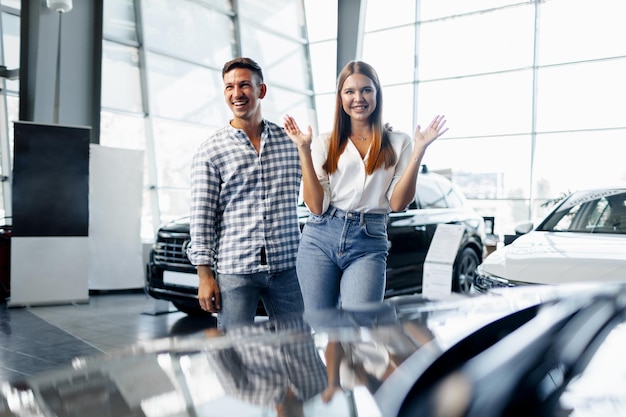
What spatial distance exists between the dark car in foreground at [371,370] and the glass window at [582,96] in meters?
9.72

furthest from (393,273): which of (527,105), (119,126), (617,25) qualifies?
(617,25)

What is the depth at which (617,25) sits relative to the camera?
9.55 metres

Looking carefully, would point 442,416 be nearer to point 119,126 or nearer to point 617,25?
point 119,126

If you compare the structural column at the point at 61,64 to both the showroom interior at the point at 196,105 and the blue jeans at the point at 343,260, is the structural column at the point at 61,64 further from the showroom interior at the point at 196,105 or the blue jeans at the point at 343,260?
the blue jeans at the point at 343,260

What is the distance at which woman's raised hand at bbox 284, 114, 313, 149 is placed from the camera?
218 cm

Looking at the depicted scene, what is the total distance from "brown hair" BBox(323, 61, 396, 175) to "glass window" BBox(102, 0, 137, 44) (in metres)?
6.96

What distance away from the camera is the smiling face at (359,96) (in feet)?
7.52

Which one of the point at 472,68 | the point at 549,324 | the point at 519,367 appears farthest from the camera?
the point at 472,68

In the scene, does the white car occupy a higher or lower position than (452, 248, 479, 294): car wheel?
higher

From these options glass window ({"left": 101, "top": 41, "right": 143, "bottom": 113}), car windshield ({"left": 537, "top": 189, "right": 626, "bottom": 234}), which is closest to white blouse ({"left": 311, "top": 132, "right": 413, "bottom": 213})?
car windshield ({"left": 537, "top": 189, "right": 626, "bottom": 234})

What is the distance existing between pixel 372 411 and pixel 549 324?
370 millimetres

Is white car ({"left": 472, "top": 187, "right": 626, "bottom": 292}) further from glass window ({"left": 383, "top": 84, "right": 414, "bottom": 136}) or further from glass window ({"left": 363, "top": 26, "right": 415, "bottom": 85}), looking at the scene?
glass window ({"left": 363, "top": 26, "right": 415, "bottom": 85})

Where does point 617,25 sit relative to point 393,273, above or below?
above

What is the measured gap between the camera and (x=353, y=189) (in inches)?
87.6
